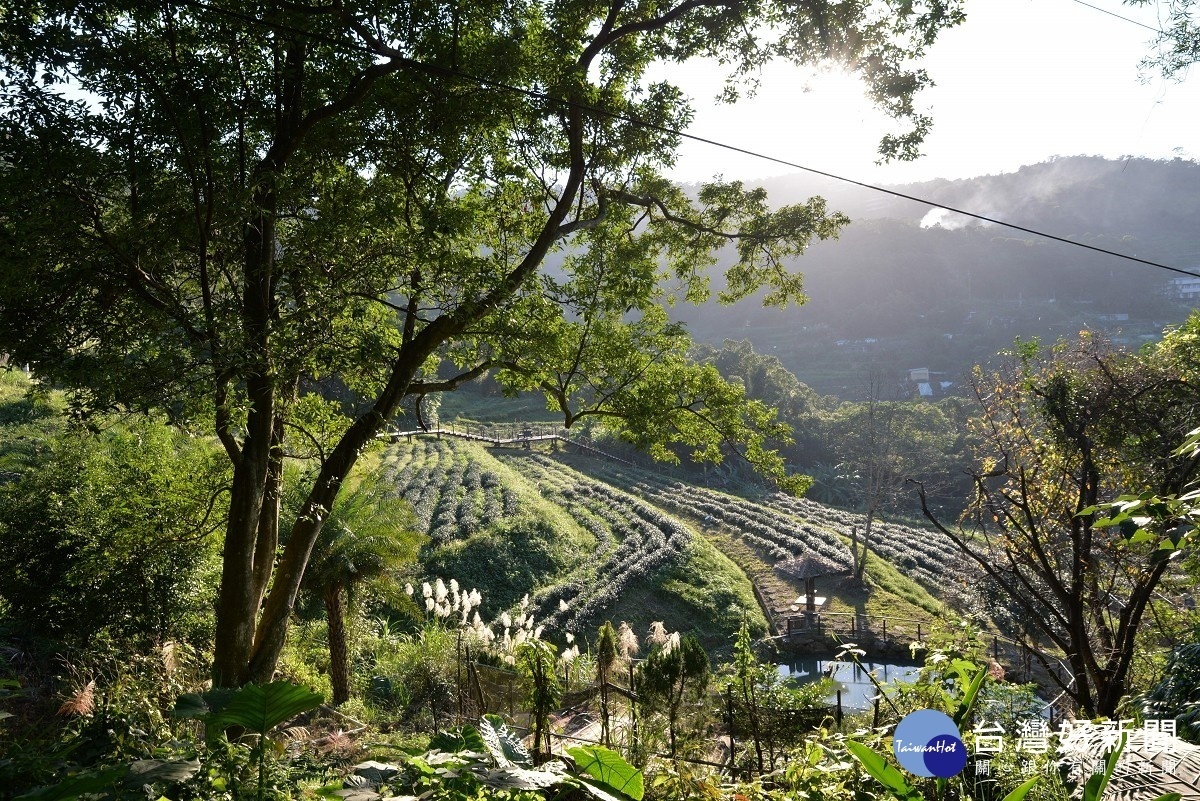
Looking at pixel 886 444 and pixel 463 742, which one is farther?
pixel 886 444

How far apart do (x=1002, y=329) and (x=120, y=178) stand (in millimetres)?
87821

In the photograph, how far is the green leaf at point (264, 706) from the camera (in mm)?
1273

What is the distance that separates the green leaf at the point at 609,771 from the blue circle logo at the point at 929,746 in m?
0.64

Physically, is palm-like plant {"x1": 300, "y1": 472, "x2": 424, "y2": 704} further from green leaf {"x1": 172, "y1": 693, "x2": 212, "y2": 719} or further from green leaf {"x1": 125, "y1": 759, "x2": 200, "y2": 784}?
green leaf {"x1": 125, "y1": 759, "x2": 200, "y2": 784}

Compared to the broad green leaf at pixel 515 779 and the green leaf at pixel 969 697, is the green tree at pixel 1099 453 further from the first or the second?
the broad green leaf at pixel 515 779

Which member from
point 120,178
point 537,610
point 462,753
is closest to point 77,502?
point 120,178

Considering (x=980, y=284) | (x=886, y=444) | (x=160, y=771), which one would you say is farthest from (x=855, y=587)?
(x=980, y=284)

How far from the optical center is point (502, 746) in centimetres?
155

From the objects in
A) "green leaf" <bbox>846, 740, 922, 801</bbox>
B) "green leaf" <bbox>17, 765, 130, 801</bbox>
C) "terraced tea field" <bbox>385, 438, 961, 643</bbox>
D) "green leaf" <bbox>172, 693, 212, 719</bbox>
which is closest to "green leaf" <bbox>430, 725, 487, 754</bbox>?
"green leaf" <bbox>172, 693, 212, 719</bbox>

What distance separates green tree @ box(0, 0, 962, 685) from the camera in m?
3.89

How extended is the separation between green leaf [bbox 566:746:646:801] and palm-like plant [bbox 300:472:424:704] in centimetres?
727

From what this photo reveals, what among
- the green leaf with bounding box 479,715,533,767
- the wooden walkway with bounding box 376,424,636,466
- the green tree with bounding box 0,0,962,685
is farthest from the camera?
the wooden walkway with bounding box 376,424,636,466

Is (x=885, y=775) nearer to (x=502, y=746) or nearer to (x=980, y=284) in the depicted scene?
(x=502, y=746)

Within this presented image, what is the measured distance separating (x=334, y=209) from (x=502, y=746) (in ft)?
12.5
